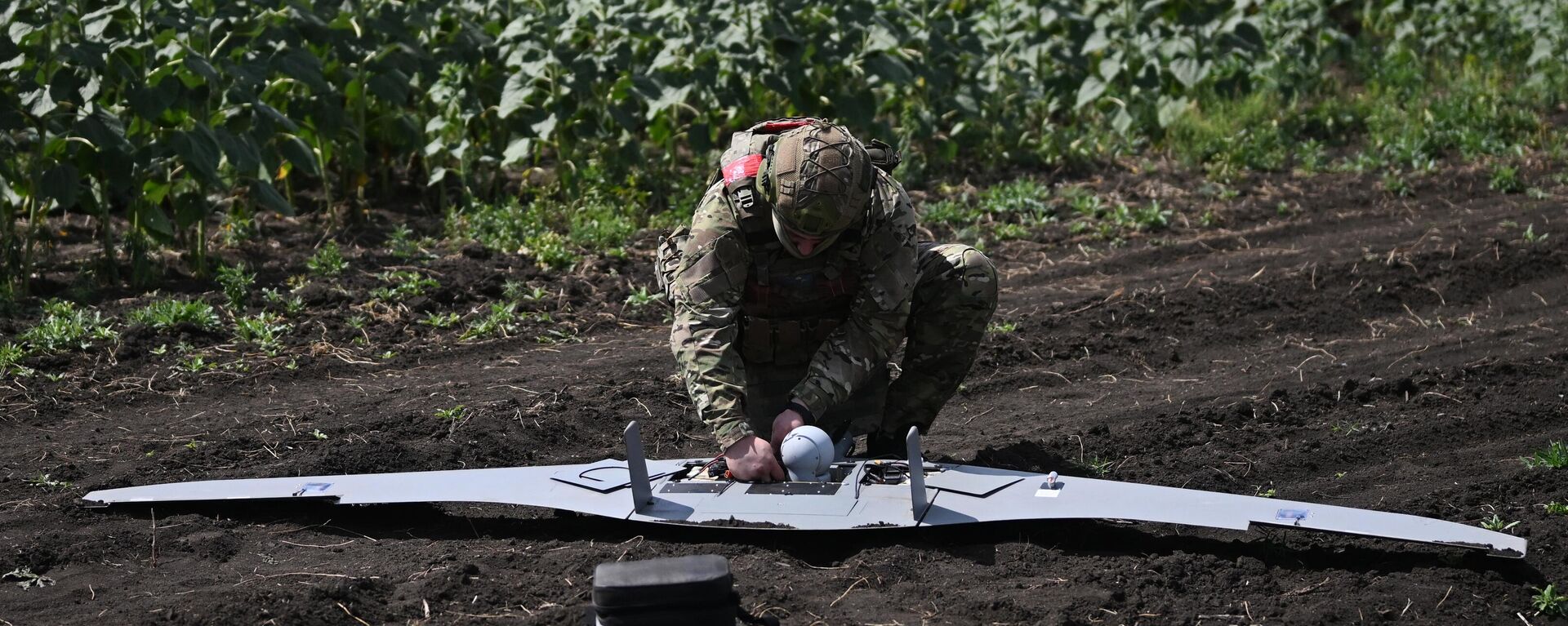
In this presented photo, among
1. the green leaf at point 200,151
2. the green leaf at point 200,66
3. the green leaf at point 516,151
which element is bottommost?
the green leaf at point 516,151

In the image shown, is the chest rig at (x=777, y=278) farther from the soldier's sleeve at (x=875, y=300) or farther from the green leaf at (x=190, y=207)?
the green leaf at (x=190, y=207)

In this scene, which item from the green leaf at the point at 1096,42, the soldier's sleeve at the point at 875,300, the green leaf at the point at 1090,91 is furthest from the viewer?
the green leaf at the point at 1096,42

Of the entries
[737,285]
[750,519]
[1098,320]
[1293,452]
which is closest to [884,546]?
[750,519]

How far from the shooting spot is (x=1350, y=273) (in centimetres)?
731

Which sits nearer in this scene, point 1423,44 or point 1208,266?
point 1208,266

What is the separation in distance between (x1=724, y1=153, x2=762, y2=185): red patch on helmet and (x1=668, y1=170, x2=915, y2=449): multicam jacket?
0.23ft

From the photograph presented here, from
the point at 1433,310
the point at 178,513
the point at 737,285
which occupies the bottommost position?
the point at 1433,310

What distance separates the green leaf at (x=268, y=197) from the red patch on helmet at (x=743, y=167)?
3.60 metres

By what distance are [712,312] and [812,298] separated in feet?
1.63

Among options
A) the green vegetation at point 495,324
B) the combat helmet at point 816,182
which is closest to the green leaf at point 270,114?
the green vegetation at point 495,324

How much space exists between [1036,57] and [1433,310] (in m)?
4.12

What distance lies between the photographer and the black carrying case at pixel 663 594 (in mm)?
3180

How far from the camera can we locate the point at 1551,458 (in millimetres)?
4570

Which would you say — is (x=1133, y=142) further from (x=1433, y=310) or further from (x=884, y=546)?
(x=884, y=546)
